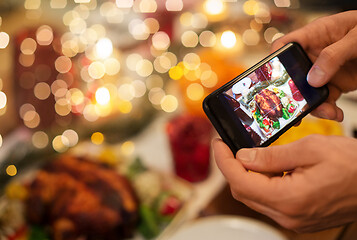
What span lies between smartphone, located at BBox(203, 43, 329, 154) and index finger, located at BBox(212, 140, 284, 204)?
0.03 m

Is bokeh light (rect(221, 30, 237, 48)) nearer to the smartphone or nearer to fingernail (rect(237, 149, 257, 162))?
the smartphone

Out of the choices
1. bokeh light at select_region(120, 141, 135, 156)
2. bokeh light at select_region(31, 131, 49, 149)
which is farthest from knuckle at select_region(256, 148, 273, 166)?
bokeh light at select_region(31, 131, 49, 149)

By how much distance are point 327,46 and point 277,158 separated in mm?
311

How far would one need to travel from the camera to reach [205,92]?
136 centimetres

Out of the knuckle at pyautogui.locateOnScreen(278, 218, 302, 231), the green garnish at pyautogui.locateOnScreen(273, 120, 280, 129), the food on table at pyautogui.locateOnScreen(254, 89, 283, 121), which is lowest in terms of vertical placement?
the knuckle at pyautogui.locateOnScreen(278, 218, 302, 231)

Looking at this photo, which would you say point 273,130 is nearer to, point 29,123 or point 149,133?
point 149,133

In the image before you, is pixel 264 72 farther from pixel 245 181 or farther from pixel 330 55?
pixel 245 181

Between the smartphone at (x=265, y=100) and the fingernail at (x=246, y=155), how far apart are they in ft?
0.07

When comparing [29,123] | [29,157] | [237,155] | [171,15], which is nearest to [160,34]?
[171,15]

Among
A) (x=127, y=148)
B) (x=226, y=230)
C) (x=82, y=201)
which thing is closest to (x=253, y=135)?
(x=226, y=230)

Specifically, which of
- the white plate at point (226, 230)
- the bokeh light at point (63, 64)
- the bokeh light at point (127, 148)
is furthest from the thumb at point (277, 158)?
the bokeh light at point (63, 64)

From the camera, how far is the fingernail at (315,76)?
0.73 m

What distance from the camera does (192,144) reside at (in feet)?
3.69

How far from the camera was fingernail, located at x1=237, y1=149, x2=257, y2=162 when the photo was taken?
2.06 ft
